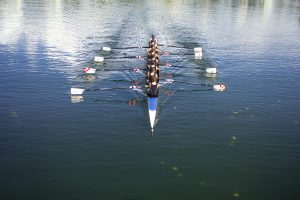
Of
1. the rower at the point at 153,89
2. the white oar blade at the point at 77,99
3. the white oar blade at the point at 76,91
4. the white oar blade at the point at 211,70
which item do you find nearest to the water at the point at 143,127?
the white oar blade at the point at 77,99

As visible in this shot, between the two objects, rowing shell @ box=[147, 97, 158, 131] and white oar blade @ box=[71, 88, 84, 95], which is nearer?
rowing shell @ box=[147, 97, 158, 131]

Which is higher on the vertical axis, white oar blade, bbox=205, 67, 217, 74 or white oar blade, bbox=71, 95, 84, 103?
white oar blade, bbox=205, 67, 217, 74

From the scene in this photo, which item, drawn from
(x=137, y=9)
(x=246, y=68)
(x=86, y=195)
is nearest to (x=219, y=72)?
(x=246, y=68)

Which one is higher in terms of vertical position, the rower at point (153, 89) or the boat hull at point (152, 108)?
the rower at point (153, 89)

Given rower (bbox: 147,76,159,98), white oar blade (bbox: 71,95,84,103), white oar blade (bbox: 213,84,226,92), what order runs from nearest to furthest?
1. rower (bbox: 147,76,159,98)
2. white oar blade (bbox: 71,95,84,103)
3. white oar blade (bbox: 213,84,226,92)

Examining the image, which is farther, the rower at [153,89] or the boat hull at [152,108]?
the rower at [153,89]

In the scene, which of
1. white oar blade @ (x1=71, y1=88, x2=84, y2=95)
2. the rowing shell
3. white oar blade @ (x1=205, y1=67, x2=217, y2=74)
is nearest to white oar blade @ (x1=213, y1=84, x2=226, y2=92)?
white oar blade @ (x1=205, y1=67, x2=217, y2=74)

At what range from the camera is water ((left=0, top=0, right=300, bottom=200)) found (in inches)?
925

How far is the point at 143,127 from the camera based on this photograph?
30.8m

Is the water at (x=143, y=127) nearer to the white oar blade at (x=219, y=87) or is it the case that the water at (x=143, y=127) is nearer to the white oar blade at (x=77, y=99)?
the white oar blade at (x=77, y=99)

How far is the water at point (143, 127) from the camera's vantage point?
2348cm

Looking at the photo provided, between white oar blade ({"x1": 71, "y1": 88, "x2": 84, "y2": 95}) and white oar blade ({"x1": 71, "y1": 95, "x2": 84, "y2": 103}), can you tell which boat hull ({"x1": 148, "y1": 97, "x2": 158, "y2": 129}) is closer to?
white oar blade ({"x1": 71, "y1": 95, "x2": 84, "y2": 103})

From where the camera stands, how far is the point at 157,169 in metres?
25.1

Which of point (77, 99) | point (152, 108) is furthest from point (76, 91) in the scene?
point (152, 108)
